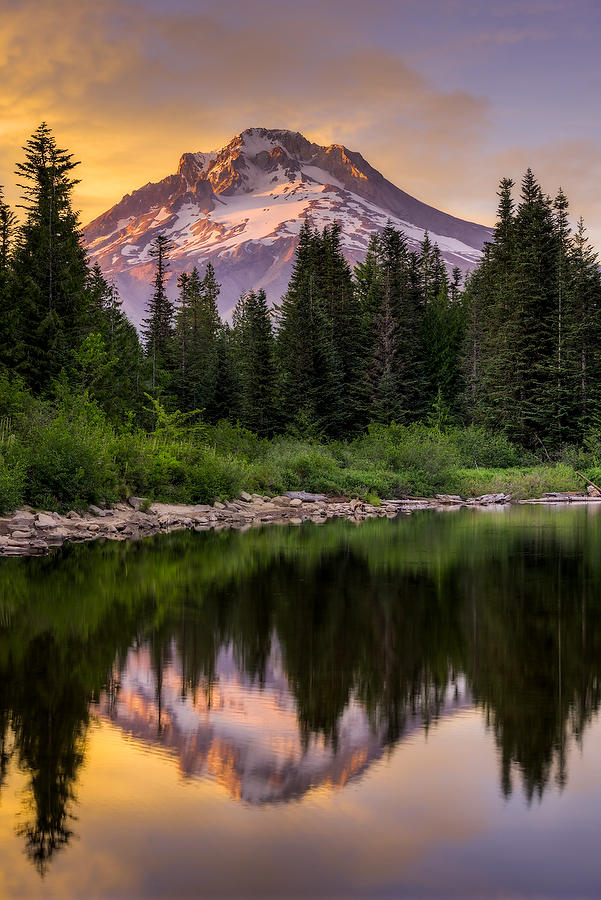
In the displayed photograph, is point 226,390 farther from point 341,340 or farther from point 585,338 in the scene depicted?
point 585,338

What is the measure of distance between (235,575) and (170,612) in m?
4.43

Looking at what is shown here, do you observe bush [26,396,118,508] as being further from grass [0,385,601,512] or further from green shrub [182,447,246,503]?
green shrub [182,447,246,503]

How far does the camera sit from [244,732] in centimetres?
830

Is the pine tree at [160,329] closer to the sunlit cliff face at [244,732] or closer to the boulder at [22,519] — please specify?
the boulder at [22,519]

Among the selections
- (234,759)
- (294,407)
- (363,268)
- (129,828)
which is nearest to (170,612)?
Result: (234,759)

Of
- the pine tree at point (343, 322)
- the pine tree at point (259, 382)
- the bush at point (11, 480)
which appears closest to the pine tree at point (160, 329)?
the pine tree at point (259, 382)

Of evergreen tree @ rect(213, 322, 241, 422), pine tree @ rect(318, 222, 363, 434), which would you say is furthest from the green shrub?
pine tree @ rect(318, 222, 363, 434)

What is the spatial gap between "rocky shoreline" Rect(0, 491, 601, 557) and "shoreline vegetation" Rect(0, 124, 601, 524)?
2.14ft

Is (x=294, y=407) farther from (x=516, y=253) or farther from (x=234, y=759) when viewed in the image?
(x=234, y=759)

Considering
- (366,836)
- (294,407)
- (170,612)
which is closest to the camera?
(366,836)

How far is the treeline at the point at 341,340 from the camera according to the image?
163 ft

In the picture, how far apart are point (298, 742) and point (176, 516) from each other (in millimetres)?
23644

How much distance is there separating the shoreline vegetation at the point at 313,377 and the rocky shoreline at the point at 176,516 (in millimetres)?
651

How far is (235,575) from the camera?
1898cm
